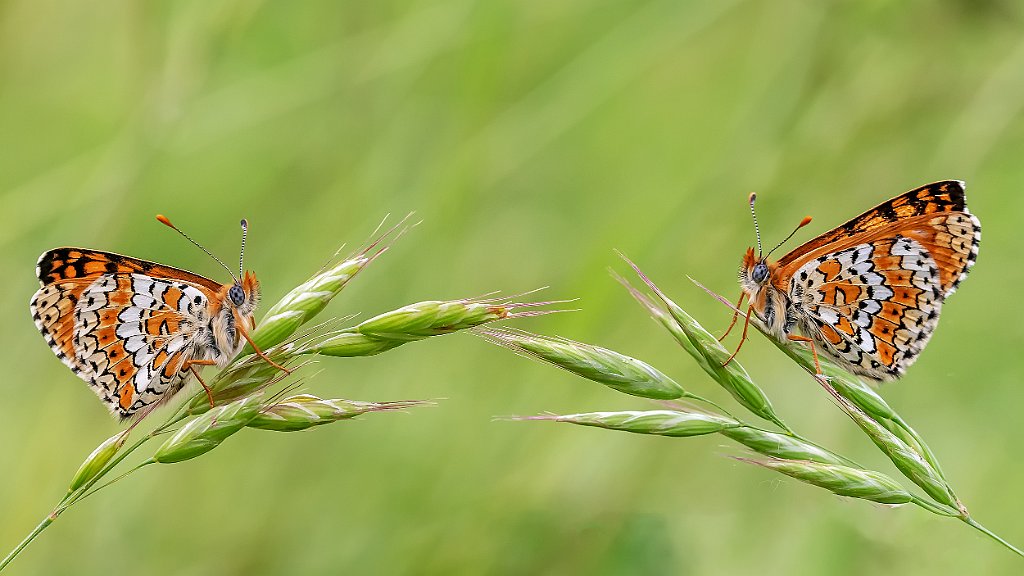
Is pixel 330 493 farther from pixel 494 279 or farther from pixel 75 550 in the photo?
pixel 494 279

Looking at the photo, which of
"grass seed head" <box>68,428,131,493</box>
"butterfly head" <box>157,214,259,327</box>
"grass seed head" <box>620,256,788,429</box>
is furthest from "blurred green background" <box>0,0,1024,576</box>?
"grass seed head" <box>68,428,131,493</box>

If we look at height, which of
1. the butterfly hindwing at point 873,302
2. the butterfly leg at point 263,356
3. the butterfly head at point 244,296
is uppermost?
the butterfly head at point 244,296

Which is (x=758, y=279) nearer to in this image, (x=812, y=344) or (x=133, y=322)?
(x=812, y=344)

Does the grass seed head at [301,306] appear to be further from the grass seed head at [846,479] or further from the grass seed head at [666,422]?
the grass seed head at [846,479]

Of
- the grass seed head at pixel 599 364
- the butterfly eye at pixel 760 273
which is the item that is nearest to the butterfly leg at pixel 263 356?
the grass seed head at pixel 599 364

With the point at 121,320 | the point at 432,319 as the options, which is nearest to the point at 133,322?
the point at 121,320

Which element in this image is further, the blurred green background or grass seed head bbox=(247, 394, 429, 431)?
the blurred green background

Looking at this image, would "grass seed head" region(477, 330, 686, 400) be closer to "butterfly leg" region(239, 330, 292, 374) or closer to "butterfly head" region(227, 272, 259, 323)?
"butterfly leg" region(239, 330, 292, 374)

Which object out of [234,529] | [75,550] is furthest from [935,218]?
[75,550]
